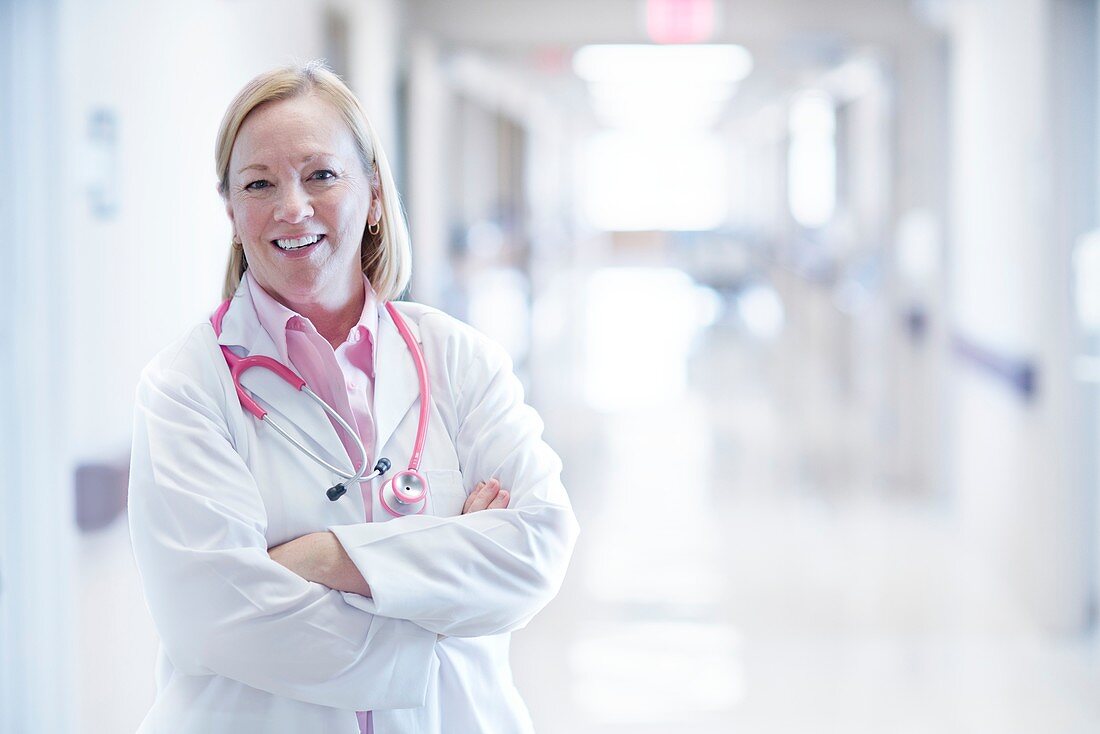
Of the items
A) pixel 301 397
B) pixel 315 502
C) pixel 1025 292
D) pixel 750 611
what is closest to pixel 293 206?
pixel 301 397

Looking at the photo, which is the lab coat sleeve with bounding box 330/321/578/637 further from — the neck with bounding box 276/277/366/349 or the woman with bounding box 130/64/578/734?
the neck with bounding box 276/277/366/349

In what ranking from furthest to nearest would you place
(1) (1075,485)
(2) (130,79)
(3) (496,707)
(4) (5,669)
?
(1) (1075,485) → (2) (130,79) → (4) (5,669) → (3) (496,707)

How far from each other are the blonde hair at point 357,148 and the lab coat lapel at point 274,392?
0.11 meters

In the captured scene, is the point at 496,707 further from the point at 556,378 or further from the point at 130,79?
the point at 556,378

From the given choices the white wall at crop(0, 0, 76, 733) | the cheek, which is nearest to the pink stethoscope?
the cheek

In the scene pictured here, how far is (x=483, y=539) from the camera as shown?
150cm

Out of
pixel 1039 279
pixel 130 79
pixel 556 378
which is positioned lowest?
pixel 556 378

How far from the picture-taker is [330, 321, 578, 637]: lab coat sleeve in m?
1.44

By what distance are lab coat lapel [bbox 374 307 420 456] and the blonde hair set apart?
2.2 inches

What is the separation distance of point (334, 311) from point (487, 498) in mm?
312

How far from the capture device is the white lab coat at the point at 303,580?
1406mm

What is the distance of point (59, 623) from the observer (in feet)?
8.04

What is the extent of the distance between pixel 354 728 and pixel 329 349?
0.46 metres

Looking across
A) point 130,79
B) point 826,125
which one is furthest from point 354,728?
point 826,125
